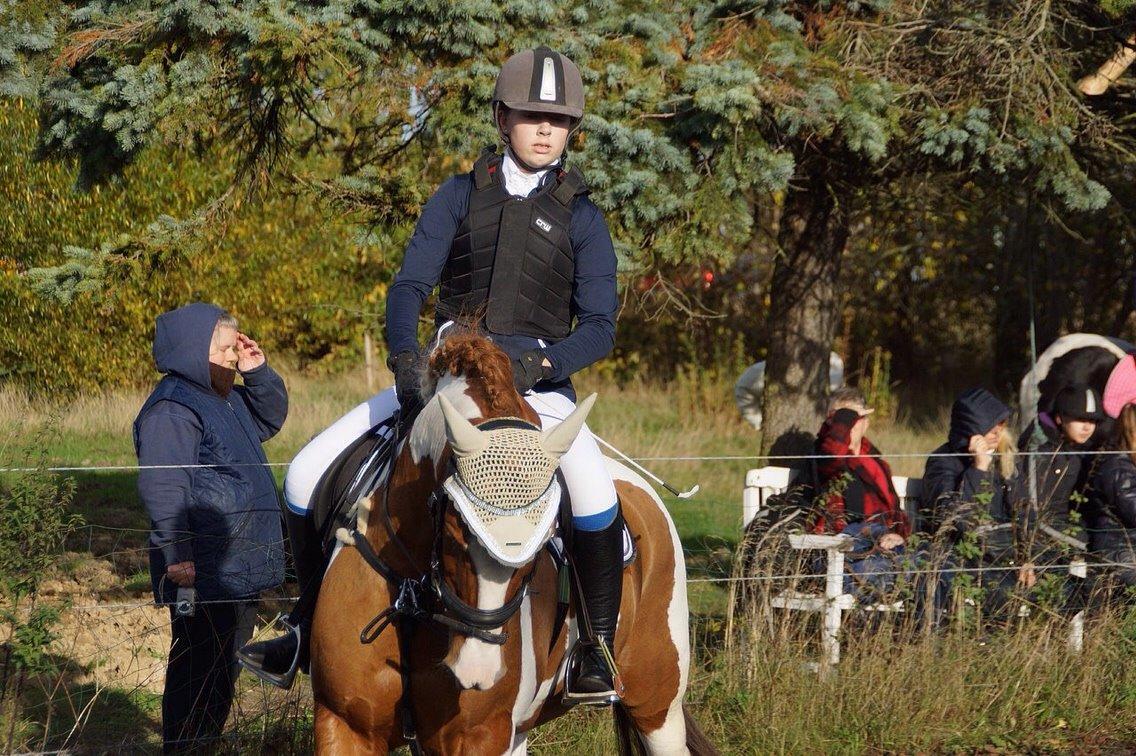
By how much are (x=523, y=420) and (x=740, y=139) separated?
3.99m

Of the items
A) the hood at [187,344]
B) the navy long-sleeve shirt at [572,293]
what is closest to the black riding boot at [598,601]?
the navy long-sleeve shirt at [572,293]

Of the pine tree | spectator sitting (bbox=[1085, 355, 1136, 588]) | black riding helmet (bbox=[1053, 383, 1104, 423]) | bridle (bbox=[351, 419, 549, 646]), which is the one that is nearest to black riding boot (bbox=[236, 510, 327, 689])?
bridle (bbox=[351, 419, 549, 646])

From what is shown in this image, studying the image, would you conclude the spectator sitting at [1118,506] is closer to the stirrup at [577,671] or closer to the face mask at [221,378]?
the stirrup at [577,671]

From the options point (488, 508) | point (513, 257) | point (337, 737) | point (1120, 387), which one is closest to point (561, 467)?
point (513, 257)

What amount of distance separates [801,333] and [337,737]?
6.41m

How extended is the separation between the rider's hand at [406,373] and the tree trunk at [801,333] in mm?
6005

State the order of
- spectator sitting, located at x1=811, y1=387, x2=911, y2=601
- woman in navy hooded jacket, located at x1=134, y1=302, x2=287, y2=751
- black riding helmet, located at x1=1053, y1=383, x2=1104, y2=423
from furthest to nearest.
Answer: black riding helmet, located at x1=1053, y1=383, x2=1104, y2=423
spectator sitting, located at x1=811, y1=387, x2=911, y2=601
woman in navy hooded jacket, located at x1=134, y1=302, x2=287, y2=751

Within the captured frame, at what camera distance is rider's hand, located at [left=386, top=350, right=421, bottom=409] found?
12.5 ft

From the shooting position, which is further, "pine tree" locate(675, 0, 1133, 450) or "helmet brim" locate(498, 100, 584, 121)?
"pine tree" locate(675, 0, 1133, 450)

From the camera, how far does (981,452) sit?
23.5 feet

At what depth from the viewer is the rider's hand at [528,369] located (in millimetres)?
3758

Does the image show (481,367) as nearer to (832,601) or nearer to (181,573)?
(181,573)

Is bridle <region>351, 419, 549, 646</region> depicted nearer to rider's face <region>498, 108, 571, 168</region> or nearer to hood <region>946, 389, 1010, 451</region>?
rider's face <region>498, 108, 571, 168</region>

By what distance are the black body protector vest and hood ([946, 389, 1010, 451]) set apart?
358cm
